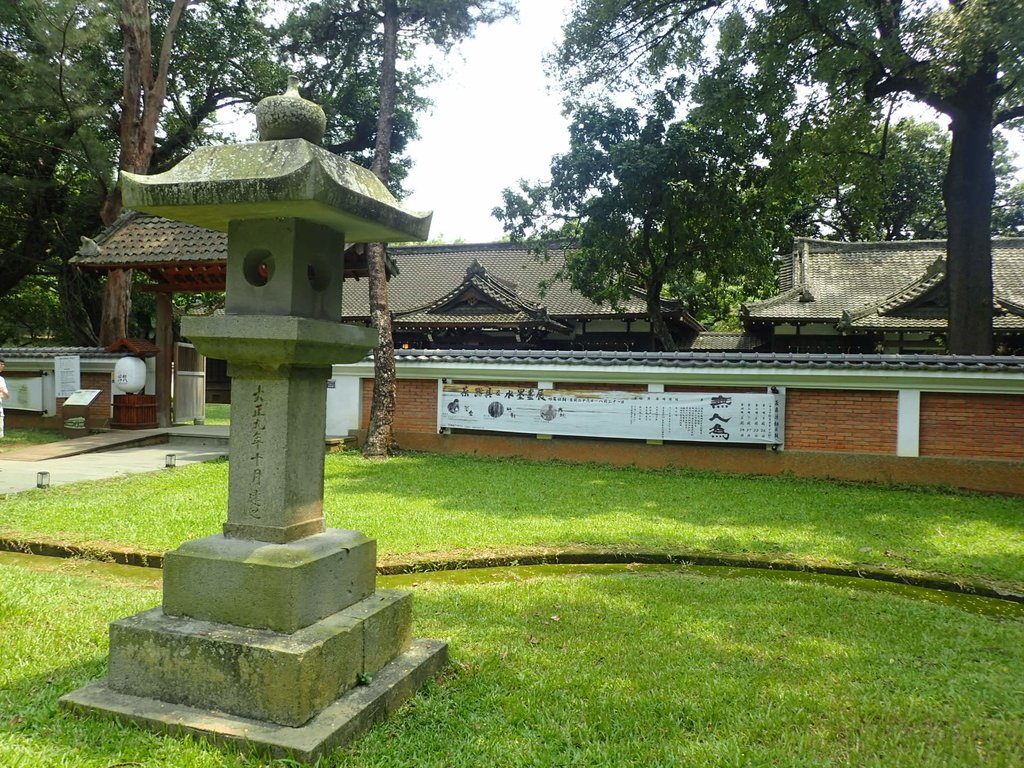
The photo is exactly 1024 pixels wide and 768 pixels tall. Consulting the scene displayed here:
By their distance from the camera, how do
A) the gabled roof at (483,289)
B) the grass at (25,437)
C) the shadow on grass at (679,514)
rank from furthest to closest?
the gabled roof at (483,289)
the grass at (25,437)
the shadow on grass at (679,514)

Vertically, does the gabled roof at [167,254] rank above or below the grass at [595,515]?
above

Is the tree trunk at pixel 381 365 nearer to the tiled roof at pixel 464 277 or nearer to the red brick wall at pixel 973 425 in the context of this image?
the tiled roof at pixel 464 277

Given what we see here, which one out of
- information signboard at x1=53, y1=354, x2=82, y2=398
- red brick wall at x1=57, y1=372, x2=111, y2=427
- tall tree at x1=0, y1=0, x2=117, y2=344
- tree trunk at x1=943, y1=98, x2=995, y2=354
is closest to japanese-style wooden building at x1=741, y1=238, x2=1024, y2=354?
tree trunk at x1=943, y1=98, x2=995, y2=354

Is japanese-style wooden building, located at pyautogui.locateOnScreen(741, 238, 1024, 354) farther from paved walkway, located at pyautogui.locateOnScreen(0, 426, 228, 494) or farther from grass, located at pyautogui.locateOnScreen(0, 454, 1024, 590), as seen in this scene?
paved walkway, located at pyautogui.locateOnScreen(0, 426, 228, 494)

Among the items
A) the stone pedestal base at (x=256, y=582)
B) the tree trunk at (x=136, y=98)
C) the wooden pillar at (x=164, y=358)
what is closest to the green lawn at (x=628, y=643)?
the stone pedestal base at (x=256, y=582)

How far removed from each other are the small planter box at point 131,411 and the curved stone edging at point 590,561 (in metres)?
8.43

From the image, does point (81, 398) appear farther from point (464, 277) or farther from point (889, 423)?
point (889, 423)

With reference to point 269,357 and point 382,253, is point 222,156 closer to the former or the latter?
point 269,357

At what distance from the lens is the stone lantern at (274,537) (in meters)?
2.97

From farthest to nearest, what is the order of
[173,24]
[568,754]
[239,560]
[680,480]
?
[173,24] → [680,480] → [239,560] → [568,754]

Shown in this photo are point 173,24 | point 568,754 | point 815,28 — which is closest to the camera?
point 568,754

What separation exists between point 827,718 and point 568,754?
1261 mm

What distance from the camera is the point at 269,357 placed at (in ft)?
10.7

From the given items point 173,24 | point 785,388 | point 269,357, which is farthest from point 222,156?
point 173,24
